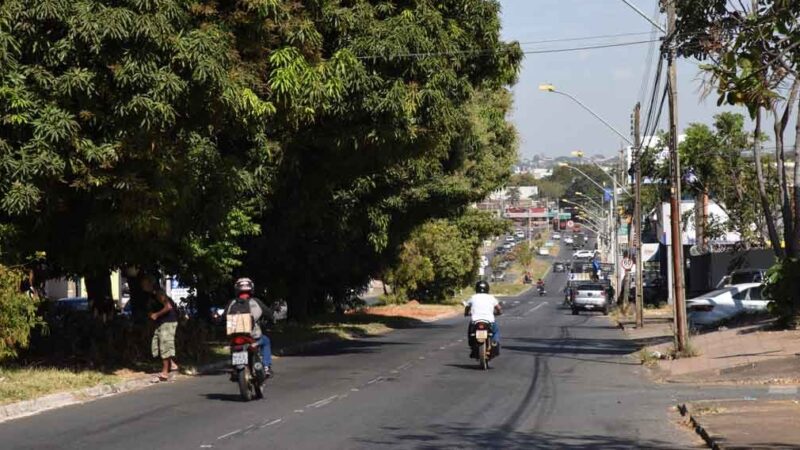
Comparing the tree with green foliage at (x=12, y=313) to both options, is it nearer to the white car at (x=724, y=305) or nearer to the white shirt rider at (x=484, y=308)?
the white shirt rider at (x=484, y=308)

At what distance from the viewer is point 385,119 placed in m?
22.2

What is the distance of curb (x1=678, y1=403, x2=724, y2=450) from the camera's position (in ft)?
38.5

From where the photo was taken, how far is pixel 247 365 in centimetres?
1639

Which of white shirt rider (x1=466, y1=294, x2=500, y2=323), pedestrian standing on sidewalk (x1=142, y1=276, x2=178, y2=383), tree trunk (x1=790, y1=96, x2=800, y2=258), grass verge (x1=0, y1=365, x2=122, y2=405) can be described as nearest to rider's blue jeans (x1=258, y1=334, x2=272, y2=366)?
grass verge (x1=0, y1=365, x2=122, y2=405)

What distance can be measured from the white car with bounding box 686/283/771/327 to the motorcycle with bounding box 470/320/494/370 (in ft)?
41.5

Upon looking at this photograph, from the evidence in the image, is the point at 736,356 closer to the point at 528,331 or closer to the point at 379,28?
the point at 379,28

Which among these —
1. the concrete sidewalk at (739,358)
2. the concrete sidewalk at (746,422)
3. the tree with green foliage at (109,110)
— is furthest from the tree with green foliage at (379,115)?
the concrete sidewalk at (746,422)

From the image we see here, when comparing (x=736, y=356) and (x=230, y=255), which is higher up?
(x=230, y=255)

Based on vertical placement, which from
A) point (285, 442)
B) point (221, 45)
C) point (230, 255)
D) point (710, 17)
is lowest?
point (285, 442)

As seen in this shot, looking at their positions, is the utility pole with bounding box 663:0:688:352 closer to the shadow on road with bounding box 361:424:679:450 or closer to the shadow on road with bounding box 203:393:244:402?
the shadow on road with bounding box 203:393:244:402

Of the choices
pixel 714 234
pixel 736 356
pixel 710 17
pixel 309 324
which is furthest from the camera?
pixel 714 234

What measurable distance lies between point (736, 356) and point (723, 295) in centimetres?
1100

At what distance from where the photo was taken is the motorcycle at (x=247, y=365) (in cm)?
1630

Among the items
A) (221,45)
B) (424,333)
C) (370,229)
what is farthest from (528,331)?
(221,45)
